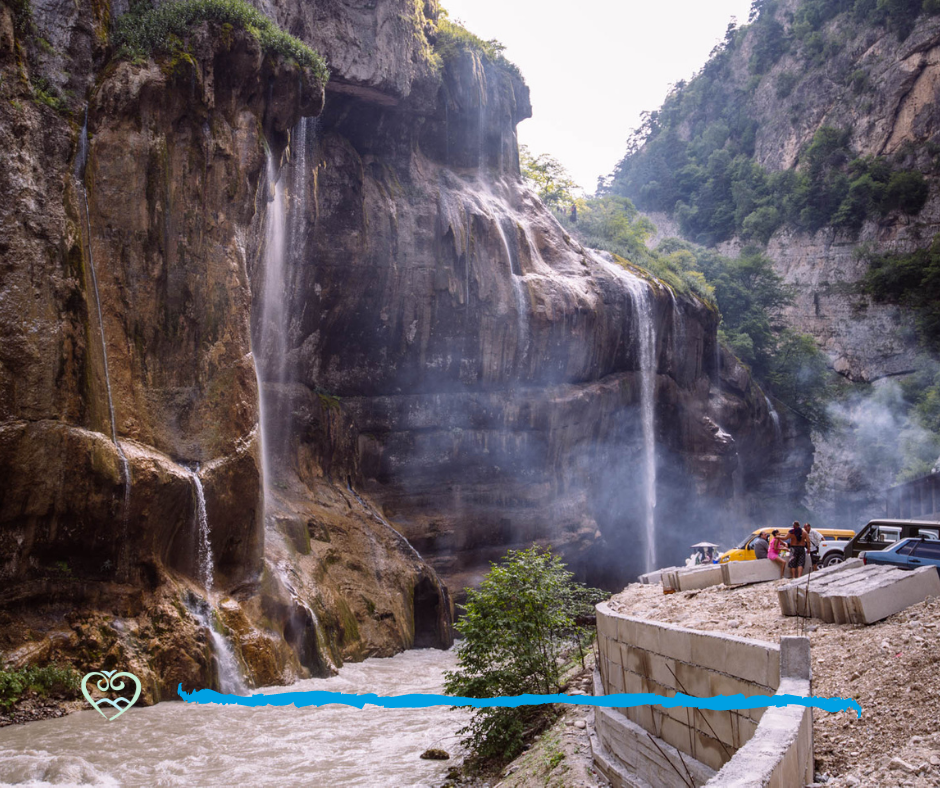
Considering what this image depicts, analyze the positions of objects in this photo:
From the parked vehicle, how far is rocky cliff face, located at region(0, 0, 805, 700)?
36.4ft

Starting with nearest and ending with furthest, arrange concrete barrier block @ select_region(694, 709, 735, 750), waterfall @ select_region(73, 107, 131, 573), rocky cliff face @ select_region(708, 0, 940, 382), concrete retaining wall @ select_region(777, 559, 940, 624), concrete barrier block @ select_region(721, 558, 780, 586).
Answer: concrete barrier block @ select_region(694, 709, 735, 750), concrete retaining wall @ select_region(777, 559, 940, 624), concrete barrier block @ select_region(721, 558, 780, 586), waterfall @ select_region(73, 107, 131, 573), rocky cliff face @ select_region(708, 0, 940, 382)

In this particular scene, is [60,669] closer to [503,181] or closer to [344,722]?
[344,722]

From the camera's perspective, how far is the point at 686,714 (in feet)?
22.5

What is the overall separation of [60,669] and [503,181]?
82.3 feet

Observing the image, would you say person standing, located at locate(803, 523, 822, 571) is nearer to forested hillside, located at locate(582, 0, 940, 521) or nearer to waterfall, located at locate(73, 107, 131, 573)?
waterfall, located at locate(73, 107, 131, 573)

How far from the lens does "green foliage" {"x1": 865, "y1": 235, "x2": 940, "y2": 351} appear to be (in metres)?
48.2

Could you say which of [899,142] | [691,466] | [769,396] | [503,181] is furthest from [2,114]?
[899,142]

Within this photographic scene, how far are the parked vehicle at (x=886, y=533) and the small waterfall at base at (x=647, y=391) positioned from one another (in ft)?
62.7

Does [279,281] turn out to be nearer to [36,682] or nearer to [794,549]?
[36,682]

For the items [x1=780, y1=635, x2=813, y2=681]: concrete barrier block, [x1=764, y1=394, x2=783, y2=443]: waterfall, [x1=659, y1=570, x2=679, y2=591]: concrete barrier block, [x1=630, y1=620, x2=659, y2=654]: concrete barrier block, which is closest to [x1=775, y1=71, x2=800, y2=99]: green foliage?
[x1=764, y1=394, x2=783, y2=443]: waterfall

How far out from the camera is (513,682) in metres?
11.8

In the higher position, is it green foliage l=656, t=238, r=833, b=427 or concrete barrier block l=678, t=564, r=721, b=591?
green foliage l=656, t=238, r=833, b=427

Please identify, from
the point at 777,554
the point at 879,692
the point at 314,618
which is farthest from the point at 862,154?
the point at 879,692

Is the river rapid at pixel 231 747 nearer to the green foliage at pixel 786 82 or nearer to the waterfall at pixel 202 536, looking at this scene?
the waterfall at pixel 202 536
